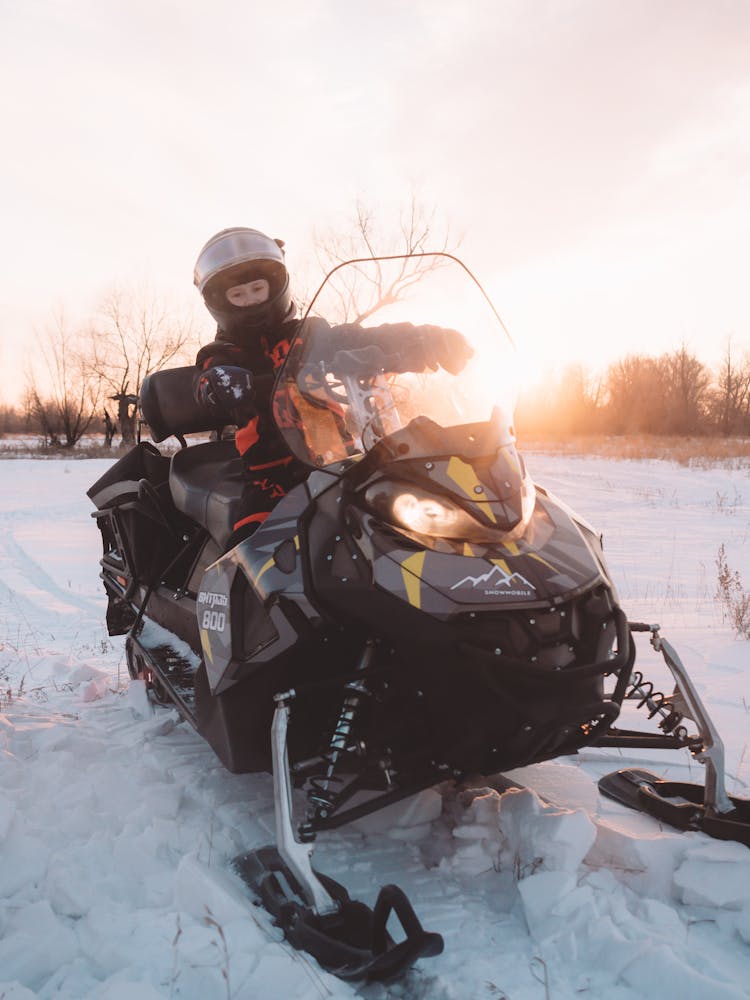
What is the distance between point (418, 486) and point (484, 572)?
0.98 ft

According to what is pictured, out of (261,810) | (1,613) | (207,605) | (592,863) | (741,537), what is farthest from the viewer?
(741,537)

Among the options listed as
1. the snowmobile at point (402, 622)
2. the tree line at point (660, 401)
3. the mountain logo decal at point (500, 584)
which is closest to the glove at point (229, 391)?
the snowmobile at point (402, 622)

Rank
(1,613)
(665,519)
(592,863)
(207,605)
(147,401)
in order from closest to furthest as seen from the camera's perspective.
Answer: (592,863) < (207,605) < (147,401) < (1,613) < (665,519)

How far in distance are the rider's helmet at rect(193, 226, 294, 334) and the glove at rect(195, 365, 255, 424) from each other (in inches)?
37.8

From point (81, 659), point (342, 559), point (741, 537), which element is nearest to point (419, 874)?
point (342, 559)

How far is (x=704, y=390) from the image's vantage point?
60.5 metres

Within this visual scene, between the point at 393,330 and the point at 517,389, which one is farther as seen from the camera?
the point at 517,389

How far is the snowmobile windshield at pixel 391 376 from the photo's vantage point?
2264 millimetres

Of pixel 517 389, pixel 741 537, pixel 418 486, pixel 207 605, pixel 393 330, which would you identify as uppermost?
pixel 393 330

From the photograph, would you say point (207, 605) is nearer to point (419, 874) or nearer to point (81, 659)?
point (419, 874)

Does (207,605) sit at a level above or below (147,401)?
below

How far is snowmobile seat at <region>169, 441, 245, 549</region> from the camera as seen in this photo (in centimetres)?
312

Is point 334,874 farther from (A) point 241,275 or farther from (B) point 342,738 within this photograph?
(A) point 241,275

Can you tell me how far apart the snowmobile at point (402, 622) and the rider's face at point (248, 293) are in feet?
2.93
